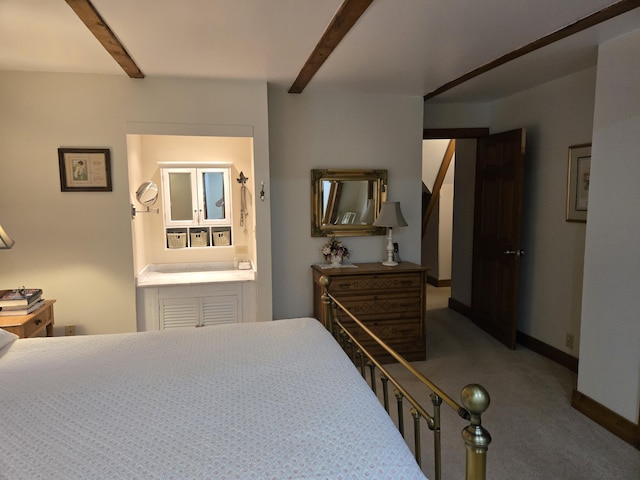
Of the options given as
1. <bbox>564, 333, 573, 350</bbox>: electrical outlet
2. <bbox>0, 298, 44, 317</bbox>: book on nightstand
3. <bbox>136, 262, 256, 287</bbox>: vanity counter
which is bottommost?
<bbox>564, 333, 573, 350</bbox>: electrical outlet

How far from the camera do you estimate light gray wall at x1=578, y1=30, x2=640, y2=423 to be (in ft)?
7.72

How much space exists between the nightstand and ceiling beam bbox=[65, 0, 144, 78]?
1.74 meters

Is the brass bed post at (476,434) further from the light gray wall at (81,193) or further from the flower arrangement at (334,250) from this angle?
the light gray wall at (81,193)

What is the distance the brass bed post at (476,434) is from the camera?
1.02 m

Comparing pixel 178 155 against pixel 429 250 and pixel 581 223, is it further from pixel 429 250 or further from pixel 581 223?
pixel 429 250

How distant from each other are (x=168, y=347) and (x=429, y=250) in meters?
5.53

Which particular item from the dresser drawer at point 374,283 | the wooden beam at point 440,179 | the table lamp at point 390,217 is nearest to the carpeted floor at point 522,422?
the dresser drawer at point 374,283

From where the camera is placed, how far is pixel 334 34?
229cm

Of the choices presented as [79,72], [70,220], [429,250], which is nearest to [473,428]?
[70,220]

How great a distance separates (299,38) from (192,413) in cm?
209

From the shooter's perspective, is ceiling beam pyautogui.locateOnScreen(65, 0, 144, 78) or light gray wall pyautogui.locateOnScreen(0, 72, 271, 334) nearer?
ceiling beam pyautogui.locateOnScreen(65, 0, 144, 78)

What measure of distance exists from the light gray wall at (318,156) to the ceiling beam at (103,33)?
1155 millimetres

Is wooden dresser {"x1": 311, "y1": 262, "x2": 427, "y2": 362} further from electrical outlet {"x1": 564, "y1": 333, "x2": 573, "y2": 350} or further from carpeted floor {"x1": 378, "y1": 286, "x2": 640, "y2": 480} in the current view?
electrical outlet {"x1": 564, "y1": 333, "x2": 573, "y2": 350}

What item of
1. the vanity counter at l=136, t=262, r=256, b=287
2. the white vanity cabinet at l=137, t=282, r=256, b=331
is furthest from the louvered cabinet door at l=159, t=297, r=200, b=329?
the vanity counter at l=136, t=262, r=256, b=287
